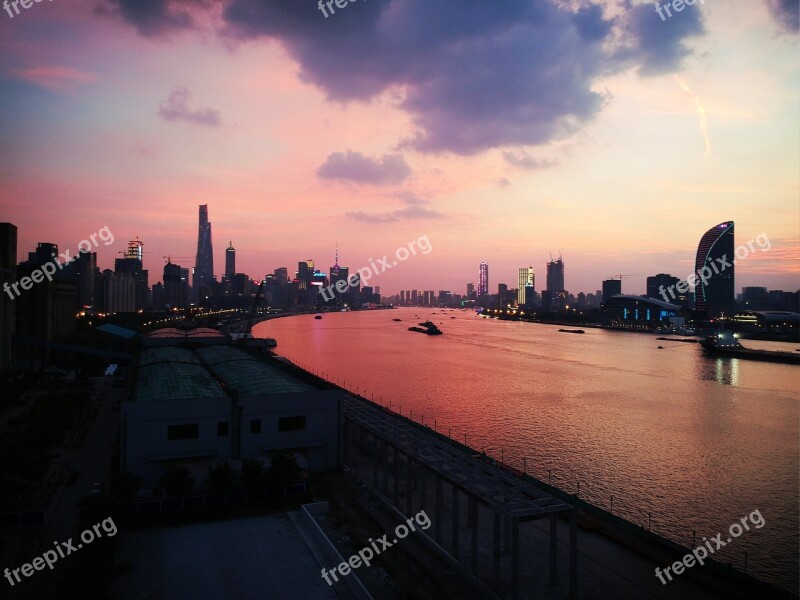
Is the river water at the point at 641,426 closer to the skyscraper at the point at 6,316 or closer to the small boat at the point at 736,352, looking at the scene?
the small boat at the point at 736,352

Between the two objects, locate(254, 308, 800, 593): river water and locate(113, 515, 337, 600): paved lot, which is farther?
locate(254, 308, 800, 593): river water

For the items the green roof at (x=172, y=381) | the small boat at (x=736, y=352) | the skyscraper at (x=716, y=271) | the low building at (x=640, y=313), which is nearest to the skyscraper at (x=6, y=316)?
the green roof at (x=172, y=381)

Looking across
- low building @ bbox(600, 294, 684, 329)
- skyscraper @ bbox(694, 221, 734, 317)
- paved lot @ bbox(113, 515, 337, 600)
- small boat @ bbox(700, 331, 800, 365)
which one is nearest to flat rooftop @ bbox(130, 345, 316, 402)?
paved lot @ bbox(113, 515, 337, 600)

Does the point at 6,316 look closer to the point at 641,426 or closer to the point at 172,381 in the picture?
the point at 172,381

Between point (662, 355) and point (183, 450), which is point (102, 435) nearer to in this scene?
point (183, 450)

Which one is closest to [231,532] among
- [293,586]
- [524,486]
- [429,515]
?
[293,586]

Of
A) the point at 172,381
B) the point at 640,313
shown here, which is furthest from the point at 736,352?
the point at 172,381

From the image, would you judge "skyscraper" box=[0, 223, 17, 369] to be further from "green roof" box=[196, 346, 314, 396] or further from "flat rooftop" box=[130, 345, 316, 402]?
"green roof" box=[196, 346, 314, 396]

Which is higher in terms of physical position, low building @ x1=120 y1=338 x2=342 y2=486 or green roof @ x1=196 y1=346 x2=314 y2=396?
green roof @ x1=196 y1=346 x2=314 y2=396
